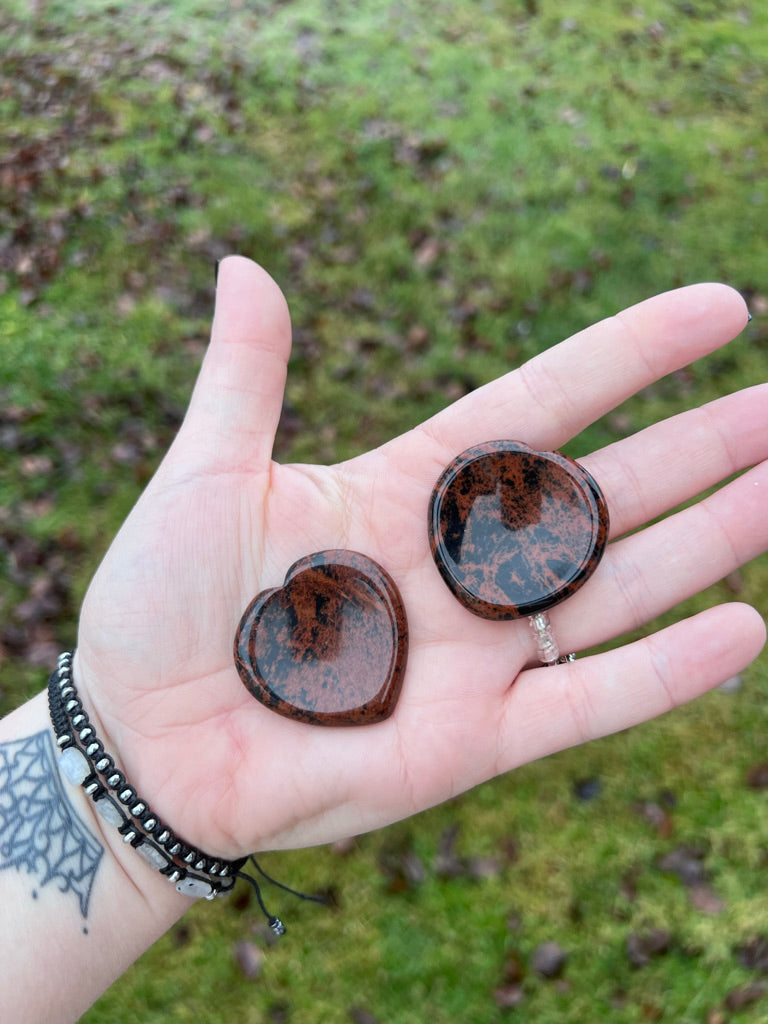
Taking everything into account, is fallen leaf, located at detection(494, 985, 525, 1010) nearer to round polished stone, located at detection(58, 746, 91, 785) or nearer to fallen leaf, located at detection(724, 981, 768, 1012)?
fallen leaf, located at detection(724, 981, 768, 1012)

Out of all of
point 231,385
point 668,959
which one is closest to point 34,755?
point 231,385

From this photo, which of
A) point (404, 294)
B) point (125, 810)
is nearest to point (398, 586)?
point (125, 810)

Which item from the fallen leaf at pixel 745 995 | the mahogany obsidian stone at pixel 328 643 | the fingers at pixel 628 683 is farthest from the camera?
the fallen leaf at pixel 745 995

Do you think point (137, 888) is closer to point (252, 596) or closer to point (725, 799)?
point (252, 596)

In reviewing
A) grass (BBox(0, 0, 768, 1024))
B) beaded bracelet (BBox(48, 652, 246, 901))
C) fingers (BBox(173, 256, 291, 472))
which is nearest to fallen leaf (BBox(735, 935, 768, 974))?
grass (BBox(0, 0, 768, 1024))

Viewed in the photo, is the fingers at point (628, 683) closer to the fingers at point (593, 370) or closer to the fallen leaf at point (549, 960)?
the fingers at point (593, 370)

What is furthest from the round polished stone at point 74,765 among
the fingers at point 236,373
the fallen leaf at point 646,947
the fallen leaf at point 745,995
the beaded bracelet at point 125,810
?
the fallen leaf at point 745,995
